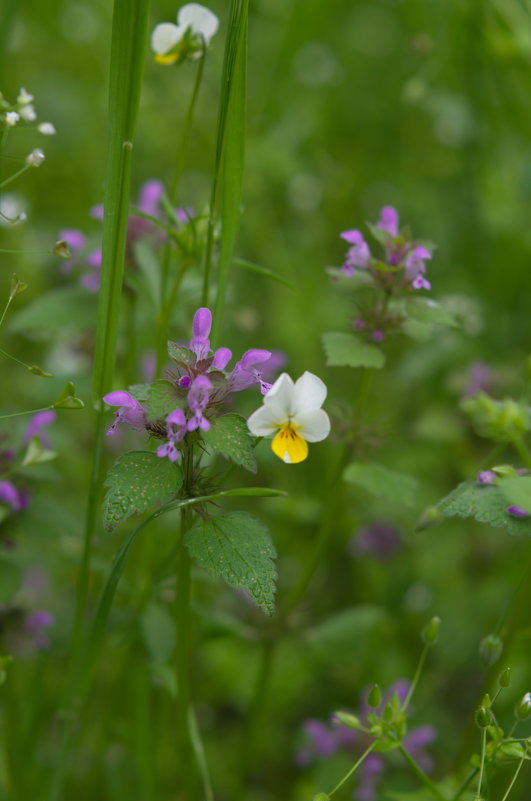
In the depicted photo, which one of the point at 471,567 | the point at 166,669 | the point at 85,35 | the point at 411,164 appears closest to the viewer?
the point at 166,669

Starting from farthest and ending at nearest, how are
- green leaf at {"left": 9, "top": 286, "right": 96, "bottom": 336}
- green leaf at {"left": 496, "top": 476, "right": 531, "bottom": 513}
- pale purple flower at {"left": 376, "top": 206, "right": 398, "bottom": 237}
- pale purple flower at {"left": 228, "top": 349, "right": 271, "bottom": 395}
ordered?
green leaf at {"left": 9, "top": 286, "right": 96, "bottom": 336} → pale purple flower at {"left": 376, "top": 206, "right": 398, "bottom": 237} → pale purple flower at {"left": 228, "top": 349, "right": 271, "bottom": 395} → green leaf at {"left": 496, "top": 476, "right": 531, "bottom": 513}

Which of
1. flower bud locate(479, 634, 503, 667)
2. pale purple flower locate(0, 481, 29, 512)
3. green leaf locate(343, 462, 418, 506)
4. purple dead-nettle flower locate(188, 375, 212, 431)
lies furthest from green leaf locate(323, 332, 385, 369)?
pale purple flower locate(0, 481, 29, 512)

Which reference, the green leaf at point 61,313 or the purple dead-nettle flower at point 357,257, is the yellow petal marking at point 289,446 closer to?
the purple dead-nettle flower at point 357,257

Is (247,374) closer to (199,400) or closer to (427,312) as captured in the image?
(199,400)

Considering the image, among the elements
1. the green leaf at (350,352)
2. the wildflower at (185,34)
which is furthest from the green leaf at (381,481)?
the wildflower at (185,34)

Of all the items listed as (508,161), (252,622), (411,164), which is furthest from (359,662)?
(411,164)

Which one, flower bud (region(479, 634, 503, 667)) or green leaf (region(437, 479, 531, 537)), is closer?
green leaf (region(437, 479, 531, 537))

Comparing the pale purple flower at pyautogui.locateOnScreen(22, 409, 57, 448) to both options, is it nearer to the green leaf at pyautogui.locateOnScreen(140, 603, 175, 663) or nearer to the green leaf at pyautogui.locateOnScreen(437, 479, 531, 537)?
the green leaf at pyautogui.locateOnScreen(140, 603, 175, 663)

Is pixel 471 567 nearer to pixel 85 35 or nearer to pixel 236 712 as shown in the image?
pixel 236 712
